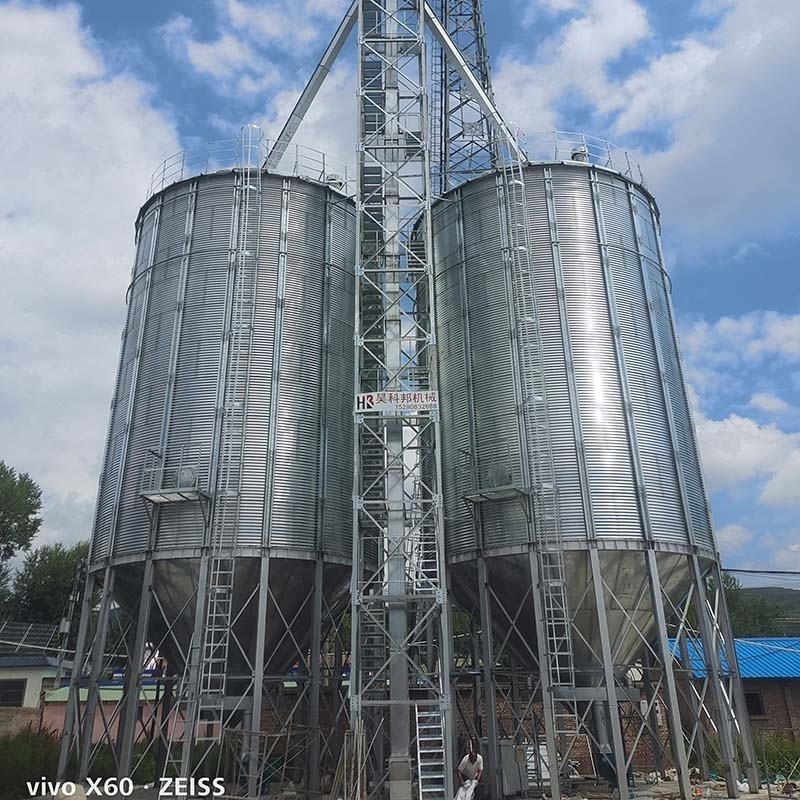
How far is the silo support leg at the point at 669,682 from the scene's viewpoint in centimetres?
1719

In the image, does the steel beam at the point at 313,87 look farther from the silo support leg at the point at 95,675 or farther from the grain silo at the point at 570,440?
the silo support leg at the point at 95,675

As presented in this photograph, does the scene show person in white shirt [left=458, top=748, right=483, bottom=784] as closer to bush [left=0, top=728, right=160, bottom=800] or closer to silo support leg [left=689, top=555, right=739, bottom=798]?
silo support leg [left=689, top=555, right=739, bottom=798]

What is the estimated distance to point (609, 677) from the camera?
17.8 m

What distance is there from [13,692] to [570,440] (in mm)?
31008

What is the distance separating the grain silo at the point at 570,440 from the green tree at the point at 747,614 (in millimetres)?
45389

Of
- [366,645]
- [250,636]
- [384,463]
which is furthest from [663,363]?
[250,636]

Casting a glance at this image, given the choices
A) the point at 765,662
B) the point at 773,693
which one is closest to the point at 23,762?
the point at 773,693

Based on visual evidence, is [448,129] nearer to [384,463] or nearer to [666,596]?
[384,463]

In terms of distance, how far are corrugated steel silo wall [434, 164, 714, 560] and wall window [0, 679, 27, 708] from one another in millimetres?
26666

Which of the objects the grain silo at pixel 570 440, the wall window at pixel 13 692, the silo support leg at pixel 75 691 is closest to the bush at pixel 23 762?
the silo support leg at pixel 75 691

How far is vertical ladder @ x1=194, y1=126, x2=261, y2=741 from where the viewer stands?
A: 18.8 metres

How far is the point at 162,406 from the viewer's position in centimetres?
2211

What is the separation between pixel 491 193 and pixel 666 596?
42.8ft

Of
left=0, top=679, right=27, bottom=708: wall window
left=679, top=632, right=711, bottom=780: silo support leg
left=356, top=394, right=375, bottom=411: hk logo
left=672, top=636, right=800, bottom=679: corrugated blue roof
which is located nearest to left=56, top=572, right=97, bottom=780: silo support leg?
left=356, top=394, right=375, bottom=411: hk logo
